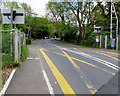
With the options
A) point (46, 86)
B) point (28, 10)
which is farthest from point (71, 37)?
point (46, 86)

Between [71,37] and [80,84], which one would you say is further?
[71,37]

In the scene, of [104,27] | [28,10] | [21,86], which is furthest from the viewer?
[28,10]

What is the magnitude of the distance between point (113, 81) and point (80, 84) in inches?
49.9

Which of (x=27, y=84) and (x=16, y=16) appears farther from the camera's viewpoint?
(x=16, y=16)

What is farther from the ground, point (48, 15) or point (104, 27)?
point (48, 15)

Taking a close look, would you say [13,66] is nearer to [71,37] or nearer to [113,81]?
[113,81]

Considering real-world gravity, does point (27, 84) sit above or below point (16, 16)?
below

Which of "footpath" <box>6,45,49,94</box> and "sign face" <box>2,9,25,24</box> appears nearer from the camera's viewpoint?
"footpath" <box>6,45,49,94</box>

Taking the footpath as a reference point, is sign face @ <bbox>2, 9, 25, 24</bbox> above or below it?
above

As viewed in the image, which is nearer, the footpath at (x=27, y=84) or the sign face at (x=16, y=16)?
the footpath at (x=27, y=84)

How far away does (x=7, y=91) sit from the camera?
4.54m

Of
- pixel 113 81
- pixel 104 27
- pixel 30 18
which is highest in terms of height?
pixel 30 18

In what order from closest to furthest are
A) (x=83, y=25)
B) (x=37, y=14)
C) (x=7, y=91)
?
(x=7, y=91)
(x=83, y=25)
(x=37, y=14)

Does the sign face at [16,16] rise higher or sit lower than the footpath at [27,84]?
higher
